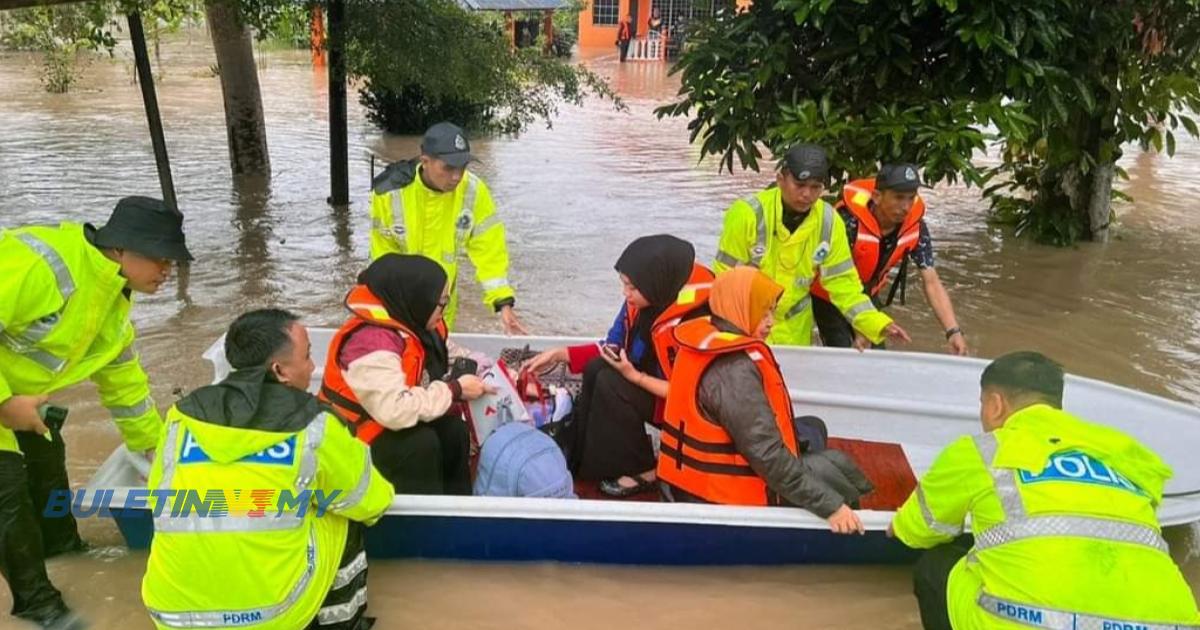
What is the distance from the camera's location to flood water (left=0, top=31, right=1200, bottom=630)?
3186 millimetres

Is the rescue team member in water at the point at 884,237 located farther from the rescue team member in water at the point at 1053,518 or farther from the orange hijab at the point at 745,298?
the rescue team member in water at the point at 1053,518

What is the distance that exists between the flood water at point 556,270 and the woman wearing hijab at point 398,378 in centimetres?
49

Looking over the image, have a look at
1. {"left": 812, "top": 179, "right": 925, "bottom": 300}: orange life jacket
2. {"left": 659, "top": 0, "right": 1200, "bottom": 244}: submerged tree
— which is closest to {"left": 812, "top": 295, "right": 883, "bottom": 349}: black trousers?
{"left": 812, "top": 179, "right": 925, "bottom": 300}: orange life jacket

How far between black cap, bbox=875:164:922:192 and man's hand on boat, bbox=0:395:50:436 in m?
3.13

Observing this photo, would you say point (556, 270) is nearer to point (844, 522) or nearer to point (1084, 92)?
point (1084, 92)

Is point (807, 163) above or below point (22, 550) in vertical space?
above

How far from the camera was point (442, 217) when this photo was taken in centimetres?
399

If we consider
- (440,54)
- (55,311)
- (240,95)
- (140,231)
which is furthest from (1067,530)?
(240,95)

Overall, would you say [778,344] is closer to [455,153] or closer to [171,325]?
[455,153]

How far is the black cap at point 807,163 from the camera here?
3615 mm

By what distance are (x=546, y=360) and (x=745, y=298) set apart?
123 cm

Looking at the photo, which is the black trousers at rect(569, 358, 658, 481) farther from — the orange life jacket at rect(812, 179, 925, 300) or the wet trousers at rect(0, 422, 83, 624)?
the wet trousers at rect(0, 422, 83, 624)

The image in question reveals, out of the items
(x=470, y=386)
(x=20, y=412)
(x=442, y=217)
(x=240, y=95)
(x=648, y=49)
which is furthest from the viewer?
(x=648, y=49)

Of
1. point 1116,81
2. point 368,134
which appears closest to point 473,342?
point 1116,81
